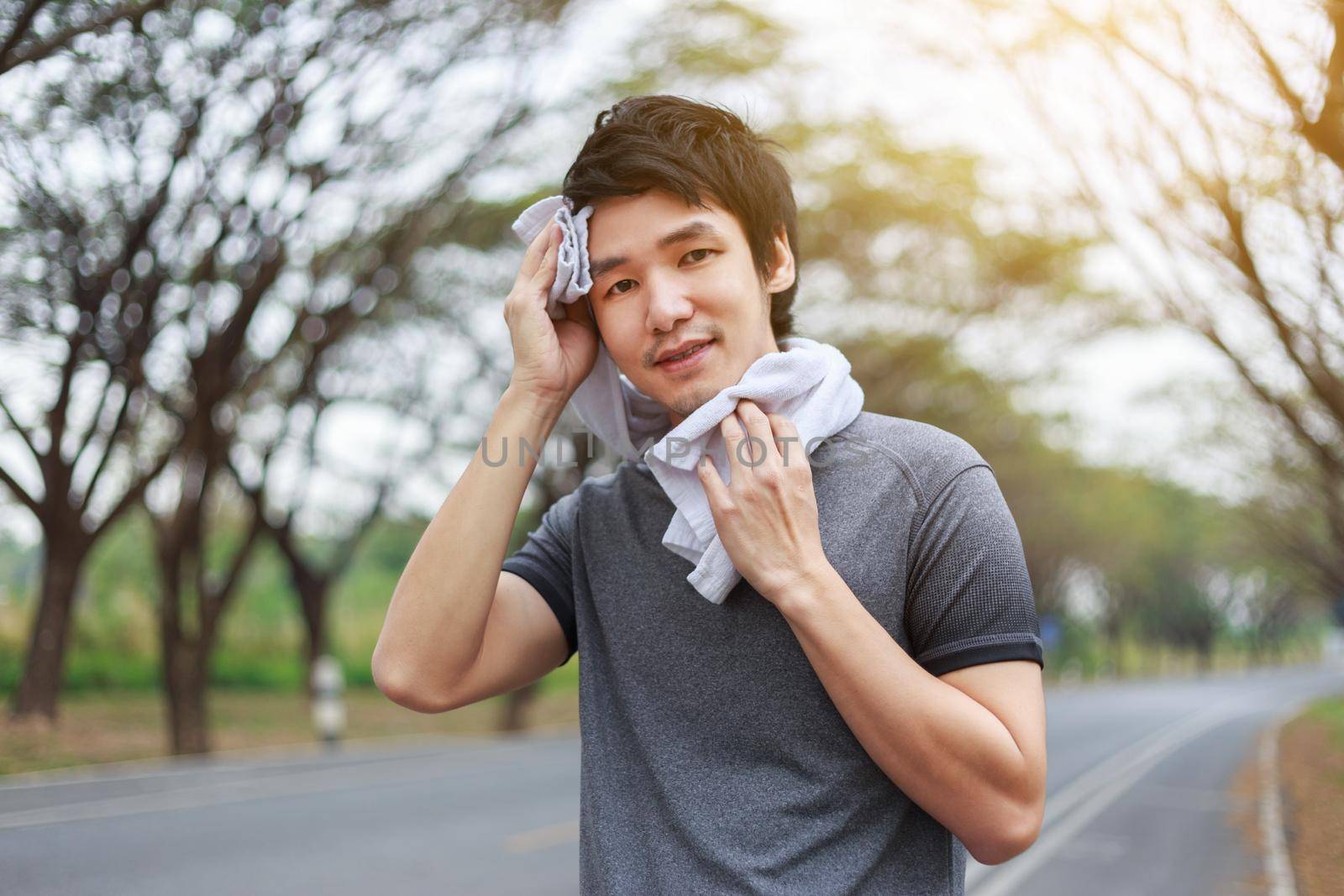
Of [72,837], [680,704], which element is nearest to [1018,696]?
[680,704]

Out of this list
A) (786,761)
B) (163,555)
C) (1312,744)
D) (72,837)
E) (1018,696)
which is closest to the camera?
A: (1018,696)

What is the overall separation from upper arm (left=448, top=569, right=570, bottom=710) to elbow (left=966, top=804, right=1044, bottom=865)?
29.0 inches

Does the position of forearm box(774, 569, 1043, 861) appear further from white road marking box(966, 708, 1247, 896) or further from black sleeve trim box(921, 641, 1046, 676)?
white road marking box(966, 708, 1247, 896)

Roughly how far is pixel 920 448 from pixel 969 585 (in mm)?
213

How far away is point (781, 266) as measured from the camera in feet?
6.51

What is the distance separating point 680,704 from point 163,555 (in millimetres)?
15200

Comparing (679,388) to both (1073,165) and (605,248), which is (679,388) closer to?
(605,248)

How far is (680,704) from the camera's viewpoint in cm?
172

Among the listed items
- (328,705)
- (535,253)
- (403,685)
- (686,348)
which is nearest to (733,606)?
(686,348)

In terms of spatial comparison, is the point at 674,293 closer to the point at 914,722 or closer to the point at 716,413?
the point at 716,413

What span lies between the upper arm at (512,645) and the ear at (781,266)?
608 mm

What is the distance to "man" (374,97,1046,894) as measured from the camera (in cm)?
154

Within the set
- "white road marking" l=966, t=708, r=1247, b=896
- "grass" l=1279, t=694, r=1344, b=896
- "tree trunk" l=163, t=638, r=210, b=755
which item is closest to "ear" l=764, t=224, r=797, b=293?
"white road marking" l=966, t=708, r=1247, b=896

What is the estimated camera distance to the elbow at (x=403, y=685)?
1.83 meters
